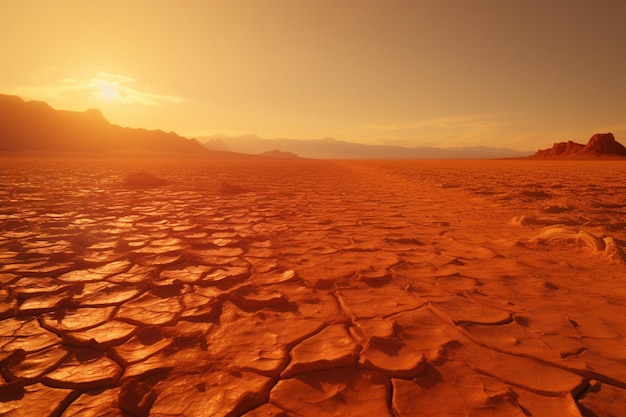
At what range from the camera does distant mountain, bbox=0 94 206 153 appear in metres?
34.4

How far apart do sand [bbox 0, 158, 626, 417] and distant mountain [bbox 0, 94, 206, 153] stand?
128 ft

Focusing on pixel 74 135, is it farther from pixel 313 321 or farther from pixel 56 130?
pixel 313 321

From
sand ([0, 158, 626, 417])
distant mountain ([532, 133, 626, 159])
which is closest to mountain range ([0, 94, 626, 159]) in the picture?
distant mountain ([532, 133, 626, 159])

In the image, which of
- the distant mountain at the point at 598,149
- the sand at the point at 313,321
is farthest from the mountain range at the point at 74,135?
the sand at the point at 313,321

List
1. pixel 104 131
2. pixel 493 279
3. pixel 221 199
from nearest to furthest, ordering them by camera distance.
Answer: pixel 493 279
pixel 221 199
pixel 104 131

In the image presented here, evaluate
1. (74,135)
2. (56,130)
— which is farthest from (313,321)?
(56,130)

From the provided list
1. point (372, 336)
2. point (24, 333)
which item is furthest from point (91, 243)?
point (372, 336)

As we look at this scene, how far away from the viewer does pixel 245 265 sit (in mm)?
2107

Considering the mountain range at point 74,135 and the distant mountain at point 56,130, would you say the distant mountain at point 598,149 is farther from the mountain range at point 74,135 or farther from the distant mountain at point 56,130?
the distant mountain at point 56,130

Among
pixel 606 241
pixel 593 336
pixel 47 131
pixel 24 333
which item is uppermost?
pixel 47 131

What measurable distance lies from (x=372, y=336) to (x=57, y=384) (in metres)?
1.09

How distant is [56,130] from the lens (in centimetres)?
3794

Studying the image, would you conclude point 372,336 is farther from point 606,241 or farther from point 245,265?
point 606,241

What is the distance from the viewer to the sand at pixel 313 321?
0.95 meters
